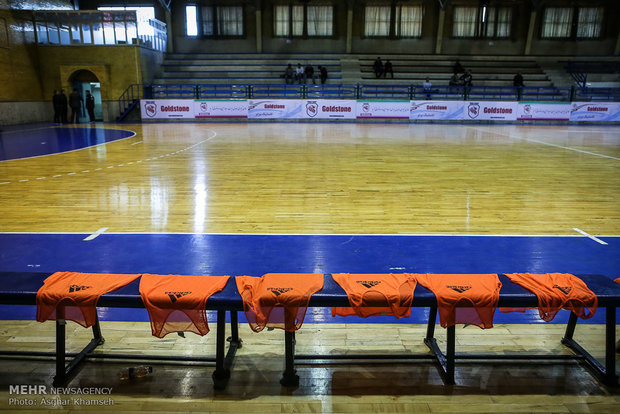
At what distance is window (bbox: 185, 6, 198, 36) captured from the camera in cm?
3231

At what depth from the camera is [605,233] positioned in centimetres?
573

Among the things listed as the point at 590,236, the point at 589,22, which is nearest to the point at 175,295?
the point at 590,236

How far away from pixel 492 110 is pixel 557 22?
15011mm

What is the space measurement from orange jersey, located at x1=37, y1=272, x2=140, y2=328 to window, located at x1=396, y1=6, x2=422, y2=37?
33834 mm

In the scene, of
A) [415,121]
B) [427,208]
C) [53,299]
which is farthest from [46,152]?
[415,121]

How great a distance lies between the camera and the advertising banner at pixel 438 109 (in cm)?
2331

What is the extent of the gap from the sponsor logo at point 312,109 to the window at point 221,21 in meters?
13.1

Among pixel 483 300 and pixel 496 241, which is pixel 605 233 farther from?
pixel 483 300

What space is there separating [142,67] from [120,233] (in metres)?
23.0

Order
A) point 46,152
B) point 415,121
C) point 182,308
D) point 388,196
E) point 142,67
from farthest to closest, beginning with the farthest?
point 142,67 < point 415,121 < point 46,152 < point 388,196 < point 182,308

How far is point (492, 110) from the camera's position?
2355cm

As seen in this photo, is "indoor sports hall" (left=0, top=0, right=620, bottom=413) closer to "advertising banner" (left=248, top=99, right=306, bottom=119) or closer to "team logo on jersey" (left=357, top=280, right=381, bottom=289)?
"team logo on jersey" (left=357, top=280, right=381, bottom=289)

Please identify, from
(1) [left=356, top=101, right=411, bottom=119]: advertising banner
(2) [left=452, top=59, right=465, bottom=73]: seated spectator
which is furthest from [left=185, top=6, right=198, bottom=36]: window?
(2) [left=452, top=59, right=465, bottom=73]: seated spectator

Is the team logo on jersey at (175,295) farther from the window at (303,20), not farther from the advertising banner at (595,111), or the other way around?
the window at (303,20)
